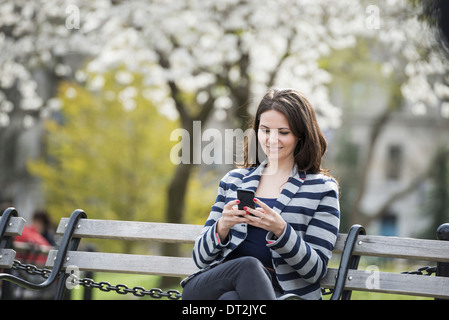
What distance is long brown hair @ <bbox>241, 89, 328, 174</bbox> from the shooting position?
3.42 metres

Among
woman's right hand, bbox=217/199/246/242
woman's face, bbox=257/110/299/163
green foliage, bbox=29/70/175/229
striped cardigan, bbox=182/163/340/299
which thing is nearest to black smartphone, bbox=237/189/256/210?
woman's right hand, bbox=217/199/246/242

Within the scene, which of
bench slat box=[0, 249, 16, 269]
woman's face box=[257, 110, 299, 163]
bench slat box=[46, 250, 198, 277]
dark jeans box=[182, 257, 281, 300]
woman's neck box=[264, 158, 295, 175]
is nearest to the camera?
dark jeans box=[182, 257, 281, 300]

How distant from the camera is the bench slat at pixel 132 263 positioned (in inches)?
148

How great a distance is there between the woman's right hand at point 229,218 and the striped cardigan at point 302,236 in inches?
2.1

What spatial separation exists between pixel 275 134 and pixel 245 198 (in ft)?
1.62

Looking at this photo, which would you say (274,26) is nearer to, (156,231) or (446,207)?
(156,231)

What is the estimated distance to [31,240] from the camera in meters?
9.23

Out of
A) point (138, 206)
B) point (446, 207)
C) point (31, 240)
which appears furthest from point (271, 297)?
point (446, 207)

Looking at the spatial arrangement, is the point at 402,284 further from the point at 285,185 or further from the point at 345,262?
the point at 285,185

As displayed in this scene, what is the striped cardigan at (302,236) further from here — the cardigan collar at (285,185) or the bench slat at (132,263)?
the bench slat at (132,263)

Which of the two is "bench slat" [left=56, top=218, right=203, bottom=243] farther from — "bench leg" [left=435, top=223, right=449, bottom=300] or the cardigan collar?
"bench leg" [left=435, top=223, right=449, bottom=300]

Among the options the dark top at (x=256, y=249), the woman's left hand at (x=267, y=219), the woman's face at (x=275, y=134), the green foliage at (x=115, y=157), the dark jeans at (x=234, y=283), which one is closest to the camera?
the dark jeans at (x=234, y=283)

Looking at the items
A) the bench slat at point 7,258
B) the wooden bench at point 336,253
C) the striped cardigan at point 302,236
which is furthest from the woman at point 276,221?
the bench slat at point 7,258

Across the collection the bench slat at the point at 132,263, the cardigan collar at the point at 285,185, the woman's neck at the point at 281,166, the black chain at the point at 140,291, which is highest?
the woman's neck at the point at 281,166
